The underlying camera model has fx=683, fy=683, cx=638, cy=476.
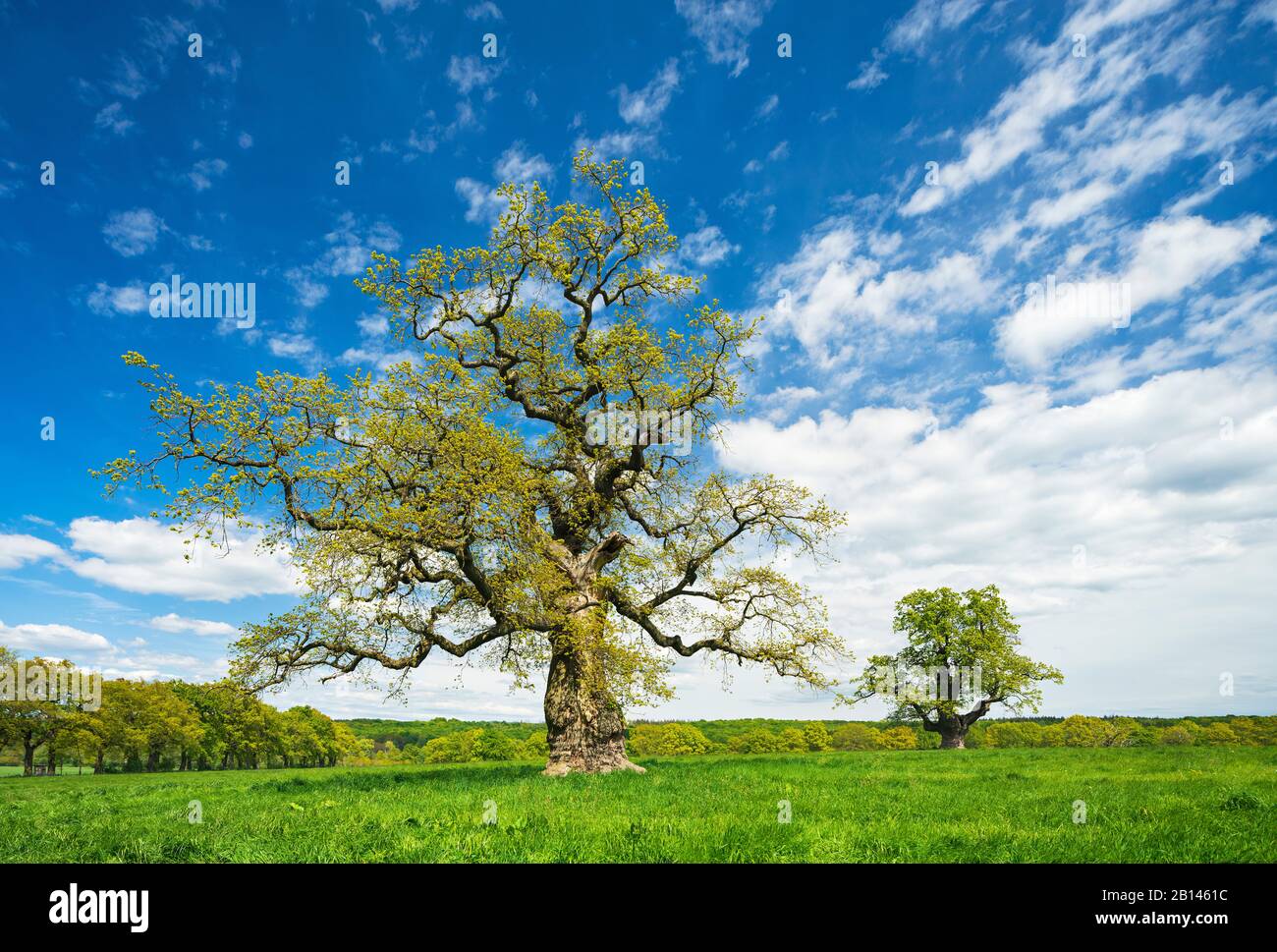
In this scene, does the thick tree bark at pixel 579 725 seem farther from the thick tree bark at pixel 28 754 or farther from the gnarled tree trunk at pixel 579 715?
the thick tree bark at pixel 28 754

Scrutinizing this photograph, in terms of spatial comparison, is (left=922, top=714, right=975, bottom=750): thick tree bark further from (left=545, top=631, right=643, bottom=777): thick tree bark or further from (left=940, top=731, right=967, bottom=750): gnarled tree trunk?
(left=545, top=631, right=643, bottom=777): thick tree bark

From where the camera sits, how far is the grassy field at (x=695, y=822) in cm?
739

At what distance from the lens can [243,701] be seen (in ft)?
66.1

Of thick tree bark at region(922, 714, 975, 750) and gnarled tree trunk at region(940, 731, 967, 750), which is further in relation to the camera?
gnarled tree trunk at region(940, 731, 967, 750)

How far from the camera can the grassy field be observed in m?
7.39

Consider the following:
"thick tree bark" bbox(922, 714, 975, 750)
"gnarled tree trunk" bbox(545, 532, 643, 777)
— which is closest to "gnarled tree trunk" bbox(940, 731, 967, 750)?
"thick tree bark" bbox(922, 714, 975, 750)

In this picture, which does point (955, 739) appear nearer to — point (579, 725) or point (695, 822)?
point (579, 725)

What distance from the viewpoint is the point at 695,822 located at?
8.76m
